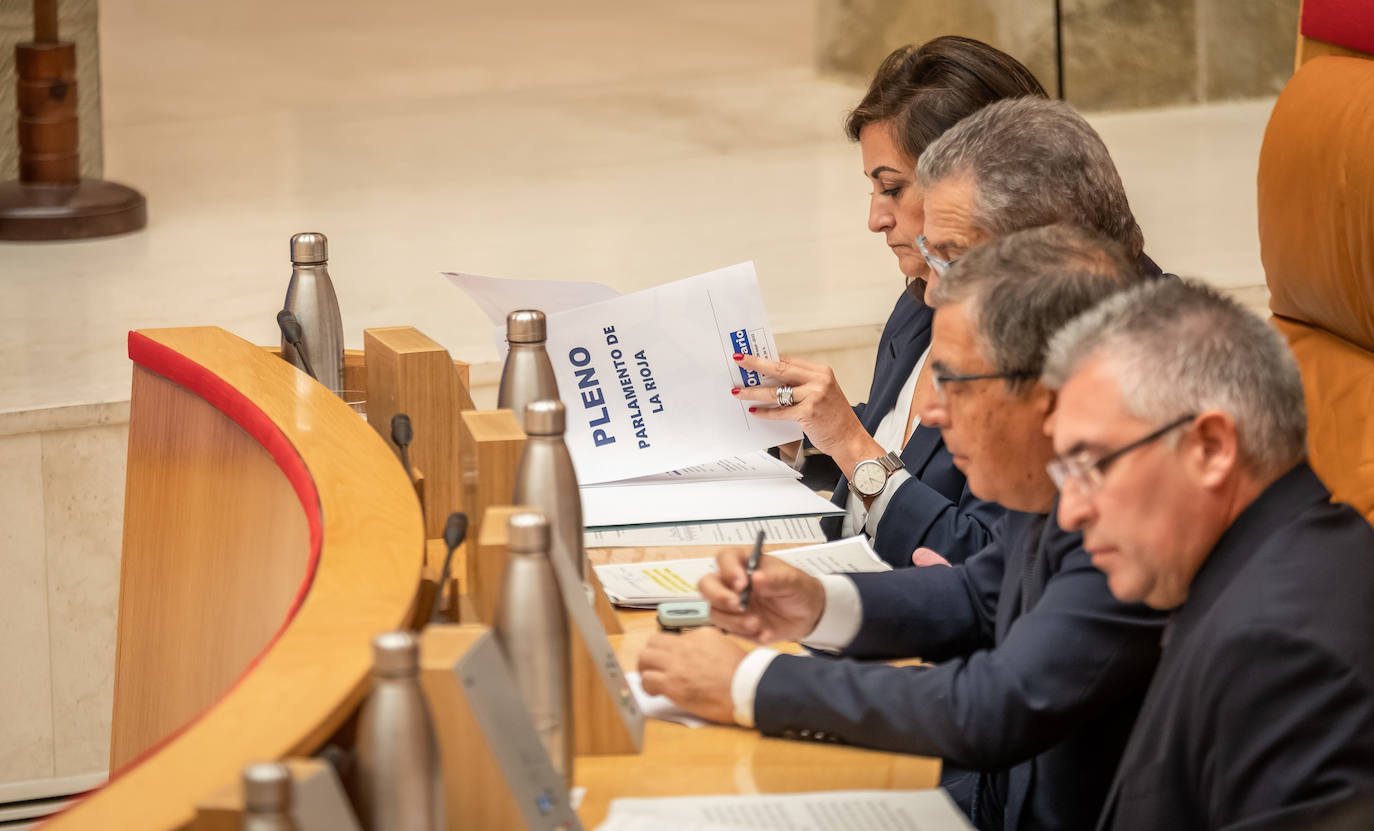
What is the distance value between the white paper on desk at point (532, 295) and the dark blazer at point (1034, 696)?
91 cm

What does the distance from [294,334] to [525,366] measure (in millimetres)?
498

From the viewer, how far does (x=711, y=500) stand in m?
2.16

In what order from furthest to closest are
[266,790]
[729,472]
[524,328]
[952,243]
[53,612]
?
1. [53,612]
2. [729,472]
3. [952,243]
4. [524,328]
5. [266,790]

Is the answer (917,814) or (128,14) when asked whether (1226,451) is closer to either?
(917,814)

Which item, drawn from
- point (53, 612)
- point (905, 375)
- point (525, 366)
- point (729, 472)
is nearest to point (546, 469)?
point (525, 366)

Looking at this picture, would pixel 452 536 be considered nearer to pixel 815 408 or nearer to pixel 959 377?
pixel 959 377

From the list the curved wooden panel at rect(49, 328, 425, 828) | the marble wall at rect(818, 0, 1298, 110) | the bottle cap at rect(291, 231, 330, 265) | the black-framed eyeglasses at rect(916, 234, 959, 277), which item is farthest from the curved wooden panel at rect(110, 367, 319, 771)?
the marble wall at rect(818, 0, 1298, 110)

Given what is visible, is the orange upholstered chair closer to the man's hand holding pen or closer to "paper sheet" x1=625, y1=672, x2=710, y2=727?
the man's hand holding pen

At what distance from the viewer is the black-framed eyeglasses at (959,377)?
150cm

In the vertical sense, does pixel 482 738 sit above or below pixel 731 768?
above

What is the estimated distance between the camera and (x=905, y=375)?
2463 millimetres

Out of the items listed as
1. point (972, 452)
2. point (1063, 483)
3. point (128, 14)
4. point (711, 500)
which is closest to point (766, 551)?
point (711, 500)

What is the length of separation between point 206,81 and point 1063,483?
556 centimetres

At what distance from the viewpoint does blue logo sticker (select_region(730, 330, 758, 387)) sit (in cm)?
220
